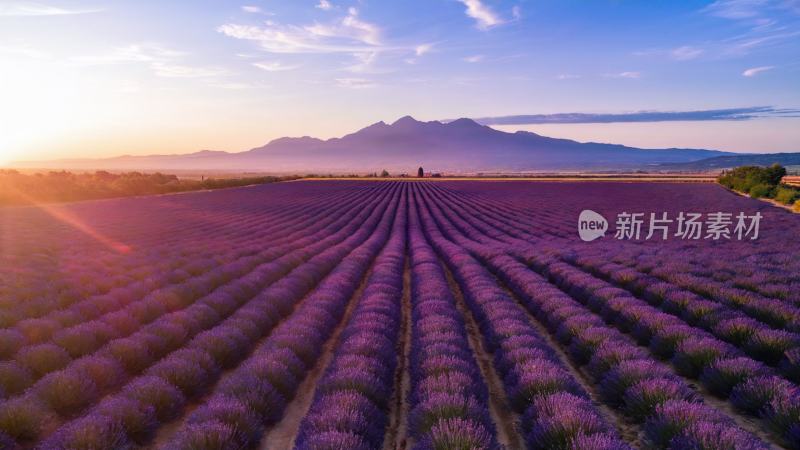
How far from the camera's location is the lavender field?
4.23 meters

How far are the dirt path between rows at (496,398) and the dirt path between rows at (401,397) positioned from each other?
915mm

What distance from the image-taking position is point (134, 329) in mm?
7465

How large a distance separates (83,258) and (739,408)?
14.0 m

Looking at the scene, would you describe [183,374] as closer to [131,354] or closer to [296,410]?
[131,354]

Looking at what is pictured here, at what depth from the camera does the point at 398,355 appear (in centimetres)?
698

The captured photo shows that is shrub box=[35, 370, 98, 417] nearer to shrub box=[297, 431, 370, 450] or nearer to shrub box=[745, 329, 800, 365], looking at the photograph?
shrub box=[297, 431, 370, 450]

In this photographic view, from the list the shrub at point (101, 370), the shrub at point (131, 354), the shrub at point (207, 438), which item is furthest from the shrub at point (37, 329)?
the shrub at point (207, 438)

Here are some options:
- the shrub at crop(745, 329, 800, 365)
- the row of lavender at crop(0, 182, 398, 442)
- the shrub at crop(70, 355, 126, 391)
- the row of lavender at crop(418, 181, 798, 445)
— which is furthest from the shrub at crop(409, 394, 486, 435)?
the shrub at crop(745, 329, 800, 365)

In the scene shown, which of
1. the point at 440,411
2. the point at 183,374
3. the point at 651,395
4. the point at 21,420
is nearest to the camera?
the point at 440,411

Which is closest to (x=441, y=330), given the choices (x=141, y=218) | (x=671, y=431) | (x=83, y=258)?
(x=671, y=431)

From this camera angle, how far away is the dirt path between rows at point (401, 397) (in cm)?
464

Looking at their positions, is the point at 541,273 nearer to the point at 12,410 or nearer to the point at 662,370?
the point at 662,370

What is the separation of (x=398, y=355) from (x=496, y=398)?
1.82 metres

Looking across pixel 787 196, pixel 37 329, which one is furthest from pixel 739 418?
pixel 787 196
